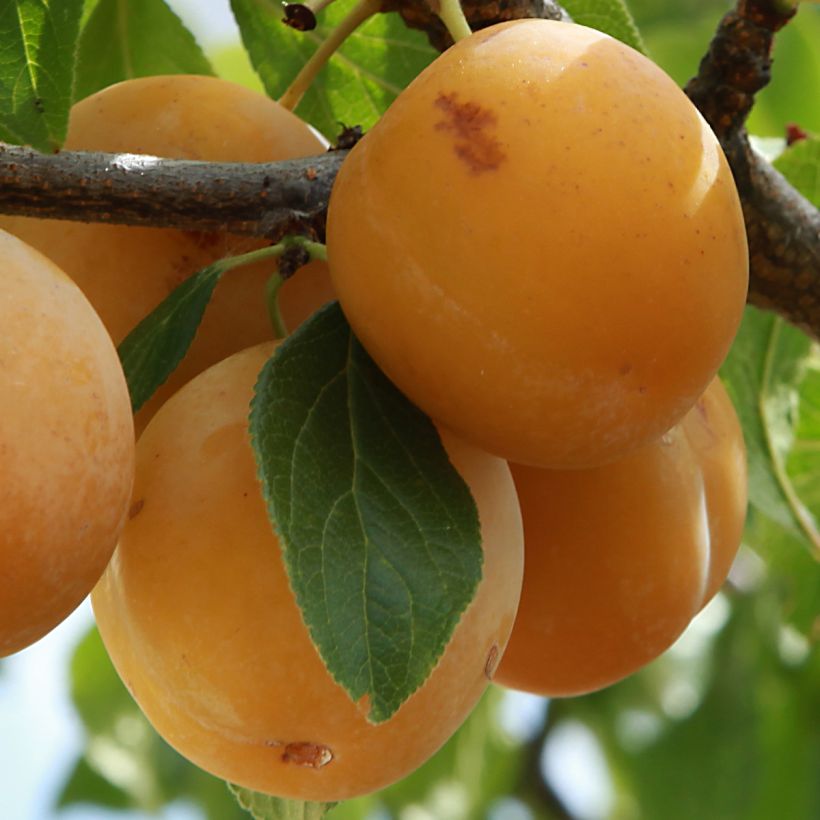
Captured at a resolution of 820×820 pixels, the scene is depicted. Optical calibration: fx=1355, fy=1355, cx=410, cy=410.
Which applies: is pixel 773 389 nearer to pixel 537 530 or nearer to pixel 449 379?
pixel 537 530

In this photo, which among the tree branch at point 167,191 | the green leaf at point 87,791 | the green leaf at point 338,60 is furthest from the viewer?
the green leaf at point 87,791

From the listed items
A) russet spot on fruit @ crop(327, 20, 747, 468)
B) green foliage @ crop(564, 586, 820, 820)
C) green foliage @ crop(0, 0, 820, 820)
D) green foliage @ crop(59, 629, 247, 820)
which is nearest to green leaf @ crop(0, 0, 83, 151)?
green foliage @ crop(0, 0, 820, 820)

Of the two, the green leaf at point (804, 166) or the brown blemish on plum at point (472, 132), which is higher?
the brown blemish on plum at point (472, 132)

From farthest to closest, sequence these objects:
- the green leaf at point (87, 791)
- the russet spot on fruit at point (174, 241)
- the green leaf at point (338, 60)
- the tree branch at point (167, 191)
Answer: the green leaf at point (87, 791), the green leaf at point (338, 60), the russet spot on fruit at point (174, 241), the tree branch at point (167, 191)

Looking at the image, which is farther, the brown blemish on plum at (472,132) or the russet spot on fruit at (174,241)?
the russet spot on fruit at (174,241)

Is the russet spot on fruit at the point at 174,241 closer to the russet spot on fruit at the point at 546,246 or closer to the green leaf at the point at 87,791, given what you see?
the russet spot on fruit at the point at 546,246

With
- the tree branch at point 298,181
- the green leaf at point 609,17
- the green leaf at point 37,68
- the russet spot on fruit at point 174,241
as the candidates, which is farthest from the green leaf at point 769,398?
the green leaf at point 37,68

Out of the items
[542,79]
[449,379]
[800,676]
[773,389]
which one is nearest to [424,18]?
[542,79]

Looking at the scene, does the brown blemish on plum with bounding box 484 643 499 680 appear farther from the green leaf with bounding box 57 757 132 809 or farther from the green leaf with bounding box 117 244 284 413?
the green leaf with bounding box 57 757 132 809

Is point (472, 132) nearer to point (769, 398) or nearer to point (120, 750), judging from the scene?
point (769, 398)
